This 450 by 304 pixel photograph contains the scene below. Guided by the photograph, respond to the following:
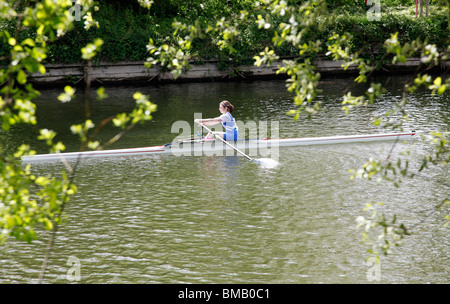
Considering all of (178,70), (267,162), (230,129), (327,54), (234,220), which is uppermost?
(327,54)

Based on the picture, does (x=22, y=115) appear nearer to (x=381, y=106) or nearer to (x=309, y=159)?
(x=309, y=159)

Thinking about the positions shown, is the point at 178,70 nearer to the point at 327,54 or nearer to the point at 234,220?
the point at 327,54

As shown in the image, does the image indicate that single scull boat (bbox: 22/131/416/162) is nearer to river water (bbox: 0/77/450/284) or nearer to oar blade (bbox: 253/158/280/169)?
river water (bbox: 0/77/450/284)

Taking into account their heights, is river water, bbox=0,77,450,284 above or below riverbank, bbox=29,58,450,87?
below

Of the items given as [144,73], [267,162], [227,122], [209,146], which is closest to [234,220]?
[267,162]

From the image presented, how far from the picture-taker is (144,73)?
84.5ft

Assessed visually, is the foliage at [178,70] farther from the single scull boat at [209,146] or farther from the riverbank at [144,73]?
the riverbank at [144,73]

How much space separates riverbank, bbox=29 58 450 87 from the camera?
24812 millimetres

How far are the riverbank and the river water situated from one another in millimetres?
10224

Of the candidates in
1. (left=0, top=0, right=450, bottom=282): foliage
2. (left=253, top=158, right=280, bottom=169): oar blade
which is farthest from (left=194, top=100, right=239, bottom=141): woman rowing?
(left=0, top=0, right=450, bottom=282): foliage

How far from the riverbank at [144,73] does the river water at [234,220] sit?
10224 millimetres

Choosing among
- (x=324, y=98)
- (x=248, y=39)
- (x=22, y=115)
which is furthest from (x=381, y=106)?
(x=22, y=115)

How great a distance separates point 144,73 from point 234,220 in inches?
710

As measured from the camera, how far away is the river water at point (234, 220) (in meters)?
7.15
